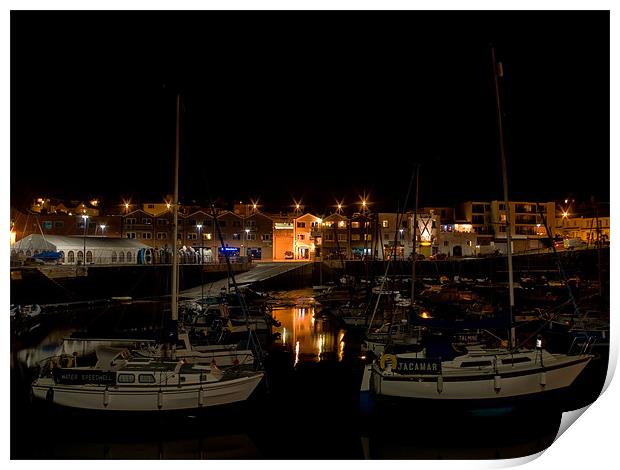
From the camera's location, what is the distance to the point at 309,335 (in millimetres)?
12516

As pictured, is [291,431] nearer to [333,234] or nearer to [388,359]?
[388,359]

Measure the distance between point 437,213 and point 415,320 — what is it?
92.2 feet

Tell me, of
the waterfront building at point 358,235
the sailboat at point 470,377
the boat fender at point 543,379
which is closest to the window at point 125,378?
the sailboat at point 470,377

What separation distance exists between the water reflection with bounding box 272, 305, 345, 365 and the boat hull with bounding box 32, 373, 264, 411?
156 inches

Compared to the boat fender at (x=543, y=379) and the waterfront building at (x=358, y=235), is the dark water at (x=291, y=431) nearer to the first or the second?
the boat fender at (x=543, y=379)

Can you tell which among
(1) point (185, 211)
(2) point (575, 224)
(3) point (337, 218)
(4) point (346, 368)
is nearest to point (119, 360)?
(4) point (346, 368)

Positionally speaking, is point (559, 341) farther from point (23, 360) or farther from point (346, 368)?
point (23, 360)

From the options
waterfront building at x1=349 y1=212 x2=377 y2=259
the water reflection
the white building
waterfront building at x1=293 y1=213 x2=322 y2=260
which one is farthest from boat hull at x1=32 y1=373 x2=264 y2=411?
waterfront building at x1=293 y1=213 x2=322 y2=260

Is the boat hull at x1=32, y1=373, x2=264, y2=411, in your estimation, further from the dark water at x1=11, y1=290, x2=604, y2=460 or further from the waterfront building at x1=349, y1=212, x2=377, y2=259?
the waterfront building at x1=349, y1=212, x2=377, y2=259

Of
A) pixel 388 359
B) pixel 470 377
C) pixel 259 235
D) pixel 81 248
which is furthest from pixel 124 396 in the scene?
pixel 259 235

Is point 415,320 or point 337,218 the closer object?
point 415,320

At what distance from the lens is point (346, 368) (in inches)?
356

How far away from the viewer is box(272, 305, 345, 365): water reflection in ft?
33.8

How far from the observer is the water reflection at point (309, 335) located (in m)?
10.3
